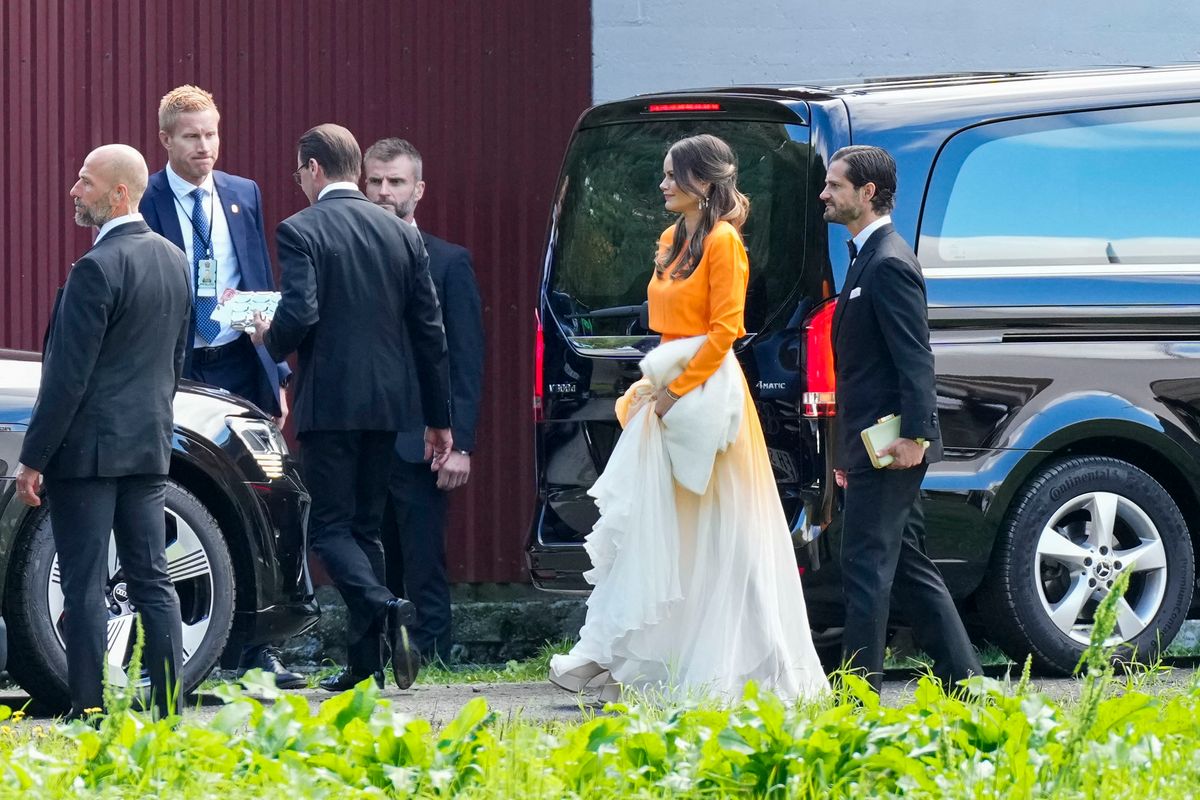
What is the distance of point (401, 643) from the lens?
21.6ft

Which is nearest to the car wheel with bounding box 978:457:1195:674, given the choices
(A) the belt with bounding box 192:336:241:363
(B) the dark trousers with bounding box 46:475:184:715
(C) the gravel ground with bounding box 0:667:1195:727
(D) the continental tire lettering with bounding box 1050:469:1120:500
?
(D) the continental tire lettering with bounding box 1050:469:1120:500

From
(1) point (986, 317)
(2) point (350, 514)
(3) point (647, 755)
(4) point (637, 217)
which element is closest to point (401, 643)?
(2) point (350, 514)

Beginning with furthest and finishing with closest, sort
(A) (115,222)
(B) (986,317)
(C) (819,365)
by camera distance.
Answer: (B) (986,317) < (C) (819,365) < (A) (115,222)

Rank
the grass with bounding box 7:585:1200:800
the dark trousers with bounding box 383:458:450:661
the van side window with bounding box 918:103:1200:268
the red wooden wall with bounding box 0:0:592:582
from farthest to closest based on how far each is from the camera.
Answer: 1. the red wooden wall with bounding box 0:0:592:582
2. the dark trousers with bounding box 383:458:450:661
3. the van side window with bounding box 918:103:1200:268
4. the grass with bounding box 7:585:1200:800

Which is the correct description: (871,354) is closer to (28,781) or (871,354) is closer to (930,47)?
(28,781)

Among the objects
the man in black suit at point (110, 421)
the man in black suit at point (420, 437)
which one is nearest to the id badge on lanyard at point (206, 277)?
the man in black suit at point (420, 437)

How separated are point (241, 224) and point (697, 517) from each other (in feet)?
8.07

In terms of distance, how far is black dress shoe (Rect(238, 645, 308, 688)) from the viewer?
734 centimetres

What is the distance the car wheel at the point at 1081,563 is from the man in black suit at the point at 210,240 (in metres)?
2.62

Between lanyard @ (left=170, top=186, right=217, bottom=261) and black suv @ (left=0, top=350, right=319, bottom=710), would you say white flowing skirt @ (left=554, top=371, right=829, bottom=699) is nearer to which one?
black suv @ (left=0, top=350, right=319, bottom=710)

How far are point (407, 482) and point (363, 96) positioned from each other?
2.15 meters

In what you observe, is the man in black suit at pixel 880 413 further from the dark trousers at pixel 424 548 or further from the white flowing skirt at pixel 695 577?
the dark trousers at pixel 424 548

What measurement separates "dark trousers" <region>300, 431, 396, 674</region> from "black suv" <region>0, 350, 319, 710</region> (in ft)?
0.52

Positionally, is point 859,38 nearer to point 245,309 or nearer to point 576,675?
point 245,309
